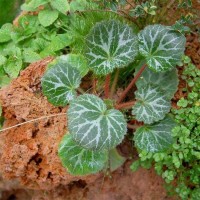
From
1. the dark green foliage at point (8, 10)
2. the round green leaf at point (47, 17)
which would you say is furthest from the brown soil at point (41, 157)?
the dark green foliage at point (8, 10)

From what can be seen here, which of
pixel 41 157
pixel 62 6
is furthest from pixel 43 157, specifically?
pixel 62 6

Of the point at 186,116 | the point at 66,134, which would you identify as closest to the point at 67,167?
the point at 66,134

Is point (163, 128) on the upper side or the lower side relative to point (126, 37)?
lower

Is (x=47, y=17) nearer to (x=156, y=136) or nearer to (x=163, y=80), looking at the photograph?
(x=163, y=80)

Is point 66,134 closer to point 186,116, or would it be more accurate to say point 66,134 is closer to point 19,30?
point 186,116

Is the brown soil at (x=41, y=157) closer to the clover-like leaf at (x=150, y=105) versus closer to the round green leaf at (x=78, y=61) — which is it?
the round green leaf at (x=78, y=61)

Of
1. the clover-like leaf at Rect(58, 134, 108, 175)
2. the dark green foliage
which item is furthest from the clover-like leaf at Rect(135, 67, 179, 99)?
the dark green foliage

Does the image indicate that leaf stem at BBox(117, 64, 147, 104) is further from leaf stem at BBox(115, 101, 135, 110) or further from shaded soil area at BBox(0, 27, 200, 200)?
shaded soil area at BBox(0, 27, 200, 200)
